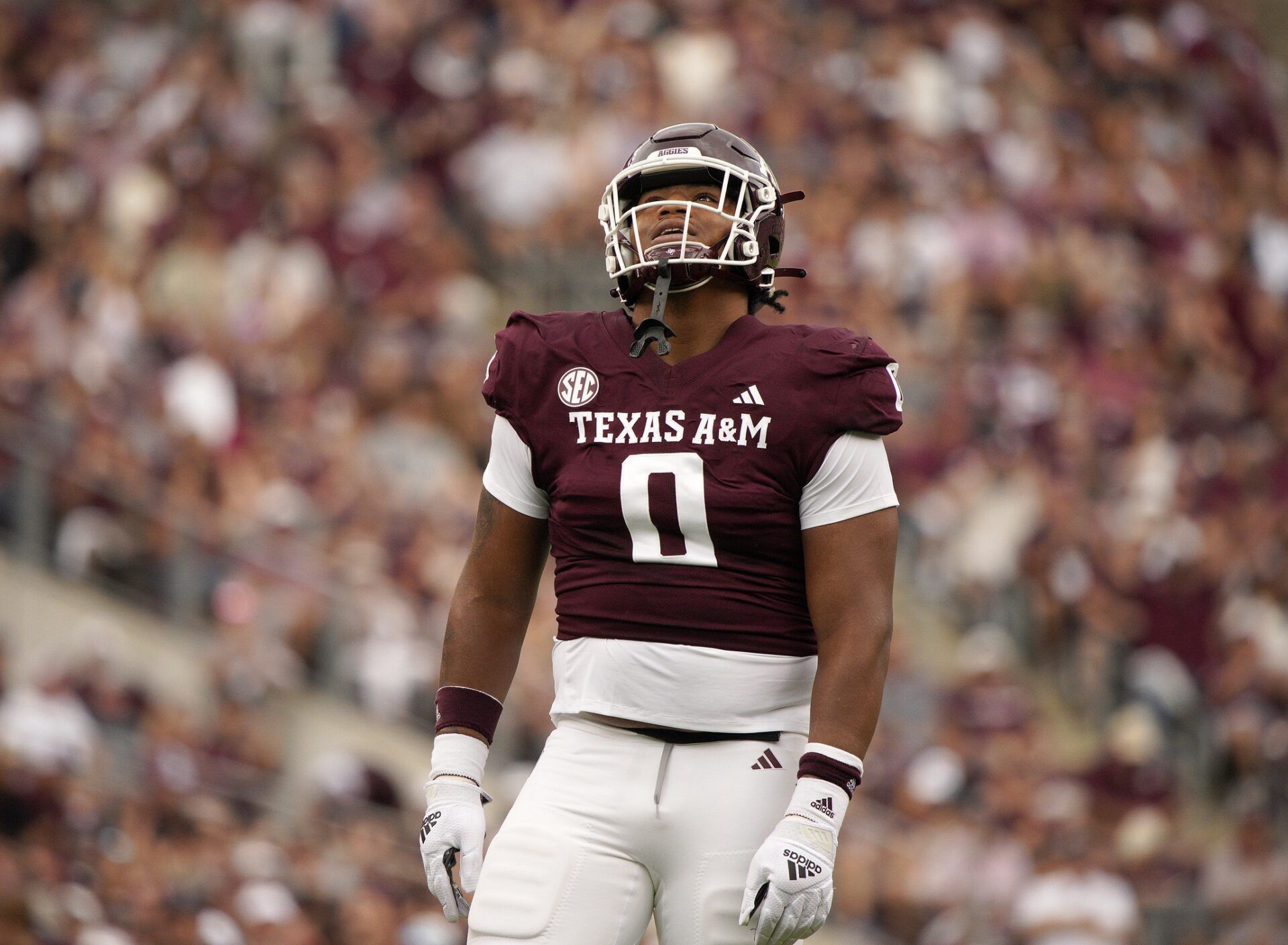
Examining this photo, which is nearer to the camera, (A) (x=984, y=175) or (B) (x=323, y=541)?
(B) (x=323, y=541)

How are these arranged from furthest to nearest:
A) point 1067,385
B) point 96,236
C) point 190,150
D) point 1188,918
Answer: point 190,150
point 96,236
point 1067,385
point 1188,918

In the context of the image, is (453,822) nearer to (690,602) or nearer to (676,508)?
(690,602)

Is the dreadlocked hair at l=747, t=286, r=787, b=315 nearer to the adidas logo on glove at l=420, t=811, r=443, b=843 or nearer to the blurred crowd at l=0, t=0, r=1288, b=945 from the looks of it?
the adidas logo on glove at l=420, t=811, r=443, b=843

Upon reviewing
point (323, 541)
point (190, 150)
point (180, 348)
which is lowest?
point (323, 541)

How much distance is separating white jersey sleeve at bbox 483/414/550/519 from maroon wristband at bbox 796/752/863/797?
0.71 m

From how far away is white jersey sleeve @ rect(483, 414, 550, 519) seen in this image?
360 centimetres

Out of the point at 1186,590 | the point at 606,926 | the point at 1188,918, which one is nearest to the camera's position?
the point at 606,926

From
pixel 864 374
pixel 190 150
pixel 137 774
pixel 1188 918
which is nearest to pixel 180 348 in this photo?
pixel 190 150

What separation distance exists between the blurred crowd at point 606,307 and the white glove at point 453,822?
360 centimetres

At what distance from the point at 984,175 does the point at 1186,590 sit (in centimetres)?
309

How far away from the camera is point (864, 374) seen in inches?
134

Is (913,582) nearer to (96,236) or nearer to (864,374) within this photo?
(96,236)

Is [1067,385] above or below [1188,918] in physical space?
above

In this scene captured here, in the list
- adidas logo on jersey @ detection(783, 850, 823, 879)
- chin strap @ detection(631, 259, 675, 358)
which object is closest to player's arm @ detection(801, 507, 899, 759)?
adidas logo on jersey @ detection(783, 850, 823, 879)
